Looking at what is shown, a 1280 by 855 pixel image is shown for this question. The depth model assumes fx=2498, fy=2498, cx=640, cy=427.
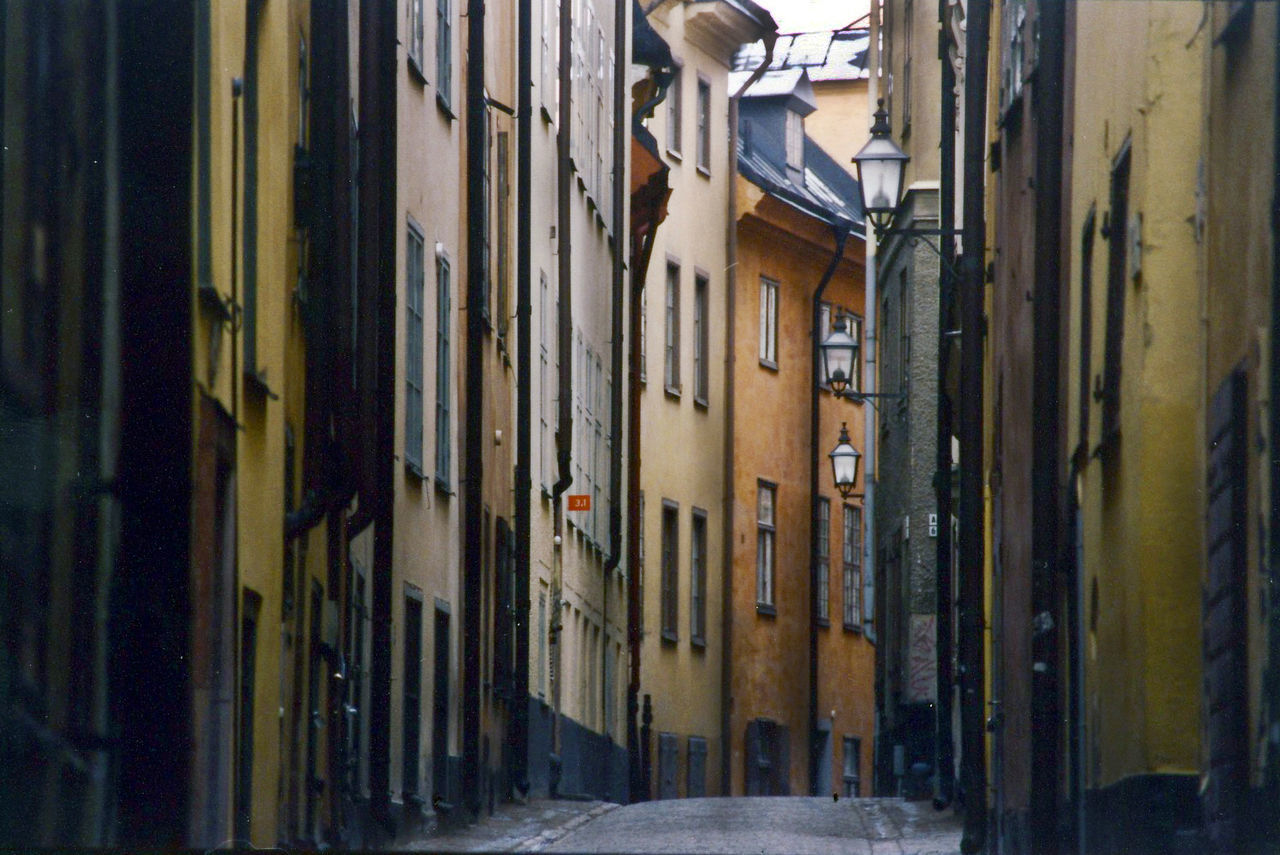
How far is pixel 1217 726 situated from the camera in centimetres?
804

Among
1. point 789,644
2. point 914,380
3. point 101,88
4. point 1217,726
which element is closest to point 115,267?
point 101,88

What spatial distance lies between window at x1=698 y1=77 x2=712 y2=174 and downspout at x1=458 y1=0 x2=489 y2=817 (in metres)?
13.4

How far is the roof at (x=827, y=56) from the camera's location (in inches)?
1032

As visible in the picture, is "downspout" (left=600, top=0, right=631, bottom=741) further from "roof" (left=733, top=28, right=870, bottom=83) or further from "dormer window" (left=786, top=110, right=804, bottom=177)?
"dormer window" (left=786, top=110, right=804, bottom=177)

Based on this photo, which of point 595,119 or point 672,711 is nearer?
point 595,119

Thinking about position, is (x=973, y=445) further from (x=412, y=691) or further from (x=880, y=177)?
(x=412, y=691)

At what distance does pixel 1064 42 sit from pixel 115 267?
5134mm

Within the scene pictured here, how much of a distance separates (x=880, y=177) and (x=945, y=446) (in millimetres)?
2182

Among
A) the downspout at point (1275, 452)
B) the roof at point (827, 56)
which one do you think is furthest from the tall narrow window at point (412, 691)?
the roof at point (827, 56)

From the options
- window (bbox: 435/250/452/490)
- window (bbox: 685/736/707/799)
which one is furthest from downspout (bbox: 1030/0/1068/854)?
window (bbox: 685/736/707/799)

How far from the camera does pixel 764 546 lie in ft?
81.0

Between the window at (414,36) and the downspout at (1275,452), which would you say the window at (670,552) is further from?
the downspout at (1275,452)

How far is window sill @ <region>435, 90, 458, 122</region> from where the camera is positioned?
43.3 ft

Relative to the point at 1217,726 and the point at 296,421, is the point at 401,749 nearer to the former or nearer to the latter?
the point at 296,421
